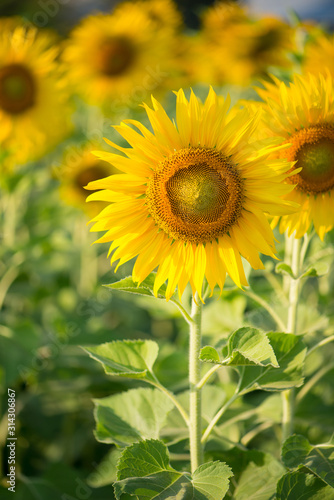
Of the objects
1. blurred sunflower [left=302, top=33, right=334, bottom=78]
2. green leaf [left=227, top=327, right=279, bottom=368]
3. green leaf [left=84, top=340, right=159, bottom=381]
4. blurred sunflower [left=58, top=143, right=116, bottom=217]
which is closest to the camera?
green leaf [left=227, top=327, right=279, bottom=368]

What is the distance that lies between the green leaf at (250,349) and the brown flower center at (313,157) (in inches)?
13.9

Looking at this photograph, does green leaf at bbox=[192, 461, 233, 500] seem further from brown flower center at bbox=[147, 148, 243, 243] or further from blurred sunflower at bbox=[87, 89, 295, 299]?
brown flower center at bbox=[147, 148, 243, 243]

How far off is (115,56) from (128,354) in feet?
7.99

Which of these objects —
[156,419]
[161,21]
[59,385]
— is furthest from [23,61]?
[156,419]

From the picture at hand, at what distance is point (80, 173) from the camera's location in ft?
8.45

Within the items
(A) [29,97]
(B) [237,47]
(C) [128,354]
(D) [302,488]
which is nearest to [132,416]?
(C) [128,354]

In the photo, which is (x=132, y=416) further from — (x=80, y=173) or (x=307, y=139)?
(x=80, y=173)

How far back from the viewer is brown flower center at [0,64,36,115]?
9.00 ft

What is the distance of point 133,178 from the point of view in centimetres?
106

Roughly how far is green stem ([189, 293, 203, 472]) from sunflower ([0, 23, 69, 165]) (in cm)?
186

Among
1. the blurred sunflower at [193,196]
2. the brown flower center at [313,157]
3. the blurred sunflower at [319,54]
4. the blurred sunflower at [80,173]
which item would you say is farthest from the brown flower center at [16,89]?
the brown flower center at [313,157]

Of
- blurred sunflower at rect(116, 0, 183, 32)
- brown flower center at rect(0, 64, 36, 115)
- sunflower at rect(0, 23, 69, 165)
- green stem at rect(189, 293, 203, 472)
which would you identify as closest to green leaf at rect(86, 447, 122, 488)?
green stem at rect(189, 293, 203, 472)

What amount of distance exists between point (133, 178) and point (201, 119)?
186 millimetres

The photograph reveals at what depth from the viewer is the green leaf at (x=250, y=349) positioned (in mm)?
952
